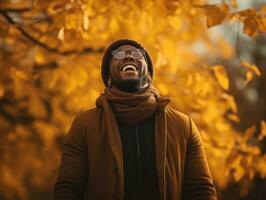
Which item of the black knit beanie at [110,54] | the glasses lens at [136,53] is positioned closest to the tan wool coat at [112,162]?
the black knit beanie at [110,54]

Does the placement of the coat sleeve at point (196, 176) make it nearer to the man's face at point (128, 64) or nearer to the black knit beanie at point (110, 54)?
the man's face at point (128, 64)

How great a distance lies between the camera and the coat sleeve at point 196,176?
321 centimetres

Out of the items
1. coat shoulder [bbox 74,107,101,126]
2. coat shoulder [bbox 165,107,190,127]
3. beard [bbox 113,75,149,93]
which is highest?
beard [bbox 113,75,149,93]

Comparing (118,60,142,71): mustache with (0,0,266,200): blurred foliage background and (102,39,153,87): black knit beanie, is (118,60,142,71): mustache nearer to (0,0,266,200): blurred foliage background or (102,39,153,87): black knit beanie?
(102,39,153,87): black knit beanie

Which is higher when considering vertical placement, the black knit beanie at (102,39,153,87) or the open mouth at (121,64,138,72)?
the black knit beanie at (102,39,153,87)

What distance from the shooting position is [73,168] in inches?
124

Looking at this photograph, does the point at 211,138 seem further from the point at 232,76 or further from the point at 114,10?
the point at 232,76

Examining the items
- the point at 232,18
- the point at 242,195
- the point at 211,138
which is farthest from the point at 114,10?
the point at 242,195

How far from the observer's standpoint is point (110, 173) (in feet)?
10.2

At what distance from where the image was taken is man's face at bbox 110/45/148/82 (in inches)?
127

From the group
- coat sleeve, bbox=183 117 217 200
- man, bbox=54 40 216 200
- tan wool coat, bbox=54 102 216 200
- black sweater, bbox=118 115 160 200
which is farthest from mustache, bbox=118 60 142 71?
coat sleeve, bbox=183 117 217 200

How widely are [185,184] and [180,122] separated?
38 centimetres

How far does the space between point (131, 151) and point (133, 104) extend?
280 millimetres

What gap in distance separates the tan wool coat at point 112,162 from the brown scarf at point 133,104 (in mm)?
49
